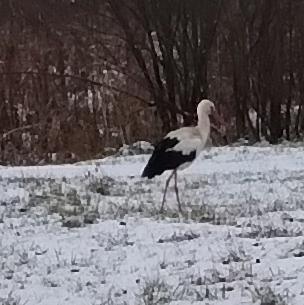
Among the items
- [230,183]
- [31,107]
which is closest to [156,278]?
[230,183]

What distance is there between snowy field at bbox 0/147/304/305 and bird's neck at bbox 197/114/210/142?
567 millimetres

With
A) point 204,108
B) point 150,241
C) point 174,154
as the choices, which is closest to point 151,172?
point 174,154

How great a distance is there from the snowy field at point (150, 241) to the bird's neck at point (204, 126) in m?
0.57

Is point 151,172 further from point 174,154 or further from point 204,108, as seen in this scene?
point 204,108

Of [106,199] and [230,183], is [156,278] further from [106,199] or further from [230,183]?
[230,183]

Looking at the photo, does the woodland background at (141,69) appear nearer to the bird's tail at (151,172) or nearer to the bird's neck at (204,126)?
the bird's neck at (204,126)

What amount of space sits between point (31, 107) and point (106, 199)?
10292 mm

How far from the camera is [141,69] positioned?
70.2 ft

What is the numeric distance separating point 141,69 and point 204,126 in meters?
9.87

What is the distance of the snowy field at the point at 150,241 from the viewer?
5.98 m

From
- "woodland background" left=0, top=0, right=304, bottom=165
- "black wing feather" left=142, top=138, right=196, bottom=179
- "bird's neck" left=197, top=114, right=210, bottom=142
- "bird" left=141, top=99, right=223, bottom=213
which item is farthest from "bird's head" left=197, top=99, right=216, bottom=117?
"woodland background" left=0, top=0, right=304, bottom=165

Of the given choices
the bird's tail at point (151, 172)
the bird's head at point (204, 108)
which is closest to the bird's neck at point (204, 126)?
the bird's head at point (204, 108)

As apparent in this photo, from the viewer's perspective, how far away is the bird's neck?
453 inches

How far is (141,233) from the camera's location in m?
7.91
